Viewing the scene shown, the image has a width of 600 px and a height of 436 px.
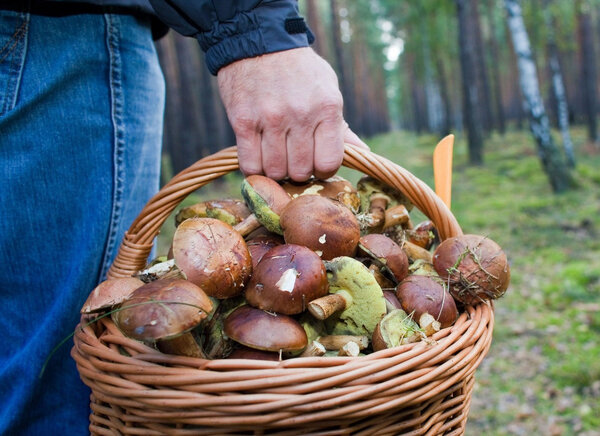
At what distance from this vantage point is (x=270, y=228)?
5.76ft

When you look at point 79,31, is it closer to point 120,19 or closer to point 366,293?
point 120,19

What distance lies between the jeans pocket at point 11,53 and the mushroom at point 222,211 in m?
0.71

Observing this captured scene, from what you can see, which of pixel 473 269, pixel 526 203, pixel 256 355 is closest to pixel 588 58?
pixel 526 203

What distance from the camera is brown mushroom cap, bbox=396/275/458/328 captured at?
1.53m

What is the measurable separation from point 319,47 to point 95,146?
16.3 m

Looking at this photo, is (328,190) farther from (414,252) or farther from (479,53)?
(479,53)

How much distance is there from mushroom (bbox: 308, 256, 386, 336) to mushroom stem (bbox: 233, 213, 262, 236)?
0.35m

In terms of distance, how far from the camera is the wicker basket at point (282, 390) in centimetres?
114

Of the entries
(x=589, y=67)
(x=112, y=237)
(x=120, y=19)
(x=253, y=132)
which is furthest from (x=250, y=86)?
(x=589, y=67)

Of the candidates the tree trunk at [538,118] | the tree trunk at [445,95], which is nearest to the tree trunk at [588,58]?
the tree trunk at [445,95]

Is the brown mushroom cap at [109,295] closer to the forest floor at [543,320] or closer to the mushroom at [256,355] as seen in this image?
the mushroom at [256,355]

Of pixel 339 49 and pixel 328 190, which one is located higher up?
pixel 328 190

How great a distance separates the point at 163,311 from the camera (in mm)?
1179

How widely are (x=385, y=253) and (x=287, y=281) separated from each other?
0.44 metres
